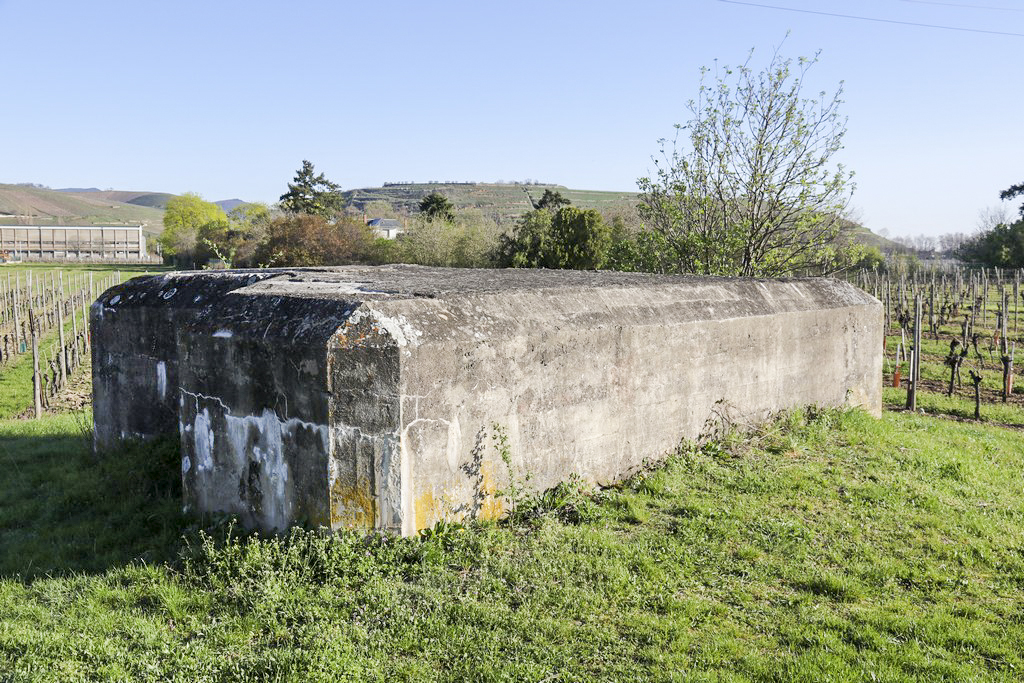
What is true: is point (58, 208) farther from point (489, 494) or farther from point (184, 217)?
point (489, 494)

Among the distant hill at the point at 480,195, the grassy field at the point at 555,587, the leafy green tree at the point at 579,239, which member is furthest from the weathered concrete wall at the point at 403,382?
the distant hill at the point at 480,195

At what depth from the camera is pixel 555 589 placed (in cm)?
399

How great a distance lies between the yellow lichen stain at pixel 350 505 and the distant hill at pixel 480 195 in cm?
9234

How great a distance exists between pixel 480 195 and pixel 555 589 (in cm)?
11566

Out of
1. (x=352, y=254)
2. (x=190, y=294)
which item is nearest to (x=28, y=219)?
(x=352, y=254)

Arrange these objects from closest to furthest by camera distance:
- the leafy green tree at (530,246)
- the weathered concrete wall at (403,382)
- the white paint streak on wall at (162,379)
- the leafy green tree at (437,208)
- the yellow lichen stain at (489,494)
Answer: the weathered concrete wall at (403,382)
the yellow lichen stain at (489,494)
the white paint streak on wall at (162,379)
the leafy green tree at (530,246)
the leafy green tree at (437,208)

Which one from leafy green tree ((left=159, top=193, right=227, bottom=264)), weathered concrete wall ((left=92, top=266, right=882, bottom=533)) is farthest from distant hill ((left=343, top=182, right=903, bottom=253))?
weathered concrete wall ((left=92, top=266, right=882, bottom=533))

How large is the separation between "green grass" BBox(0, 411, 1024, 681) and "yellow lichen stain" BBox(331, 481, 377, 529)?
0.12 metres

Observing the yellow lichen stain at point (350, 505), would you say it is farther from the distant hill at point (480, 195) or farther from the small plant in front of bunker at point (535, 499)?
the distant hill at point (480, 195)

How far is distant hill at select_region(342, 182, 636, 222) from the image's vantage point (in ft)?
348

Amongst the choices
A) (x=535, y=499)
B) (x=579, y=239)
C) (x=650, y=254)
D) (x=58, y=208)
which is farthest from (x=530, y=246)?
(x=58, y=208)

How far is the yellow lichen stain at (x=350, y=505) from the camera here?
4191mm

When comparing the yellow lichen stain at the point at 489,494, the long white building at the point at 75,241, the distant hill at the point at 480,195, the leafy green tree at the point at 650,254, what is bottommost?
the yellow lichen stain at the point at 489,494

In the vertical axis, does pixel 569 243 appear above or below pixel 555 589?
above
